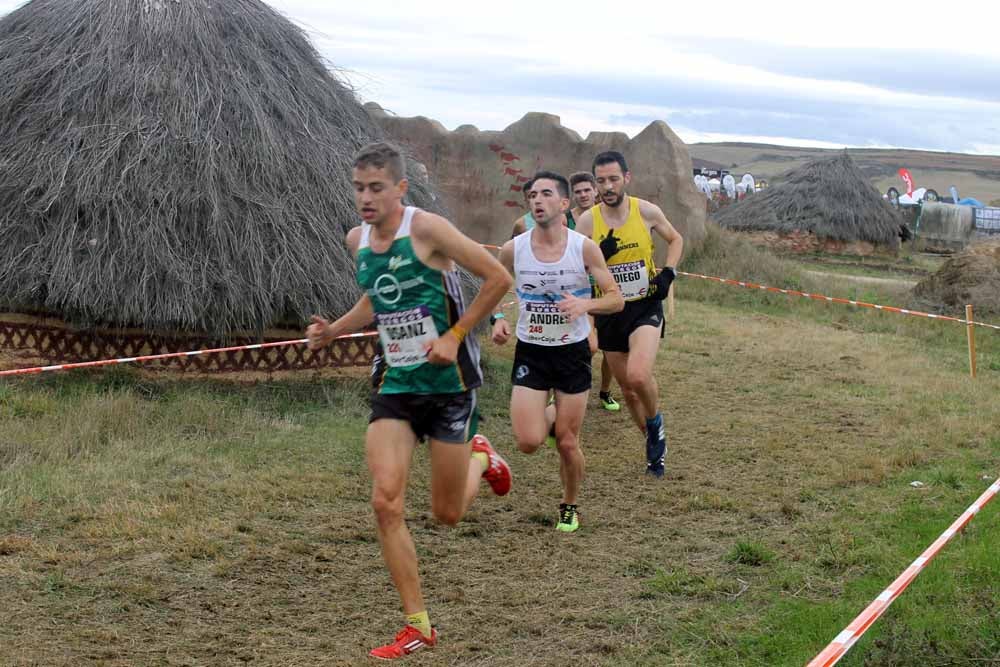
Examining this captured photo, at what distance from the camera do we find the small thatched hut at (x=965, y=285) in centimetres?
1587

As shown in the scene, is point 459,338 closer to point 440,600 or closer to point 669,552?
point 440,600

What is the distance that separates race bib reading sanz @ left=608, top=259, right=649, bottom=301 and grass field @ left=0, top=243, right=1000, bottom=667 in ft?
4.13

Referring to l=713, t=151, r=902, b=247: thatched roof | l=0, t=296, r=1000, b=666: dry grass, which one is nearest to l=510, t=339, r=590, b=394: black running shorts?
l=0, t=296, r=1000, b=666: dry grass

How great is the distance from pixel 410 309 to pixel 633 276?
3.13m

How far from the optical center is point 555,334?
6.38m

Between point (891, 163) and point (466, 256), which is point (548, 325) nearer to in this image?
point (466, 256)

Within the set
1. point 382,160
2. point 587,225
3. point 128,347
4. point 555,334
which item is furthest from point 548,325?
point 128,347

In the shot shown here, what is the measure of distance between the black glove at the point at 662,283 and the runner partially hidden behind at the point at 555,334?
1.07 metres

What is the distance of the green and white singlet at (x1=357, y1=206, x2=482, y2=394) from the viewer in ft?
15.3

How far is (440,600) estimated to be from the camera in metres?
5.27

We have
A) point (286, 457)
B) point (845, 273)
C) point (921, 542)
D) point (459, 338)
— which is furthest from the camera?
point (845, 273)

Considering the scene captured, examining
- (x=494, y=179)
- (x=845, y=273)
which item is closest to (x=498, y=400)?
(x=494, y=179)

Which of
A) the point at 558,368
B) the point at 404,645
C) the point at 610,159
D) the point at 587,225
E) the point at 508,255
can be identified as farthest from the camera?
the point at 587,225

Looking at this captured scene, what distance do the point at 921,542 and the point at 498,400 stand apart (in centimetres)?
467
